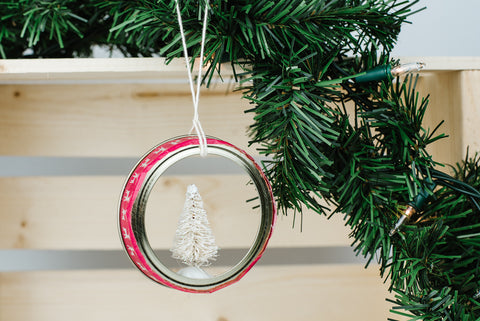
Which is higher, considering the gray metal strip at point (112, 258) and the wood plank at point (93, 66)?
the wood plank at point (93, 66)

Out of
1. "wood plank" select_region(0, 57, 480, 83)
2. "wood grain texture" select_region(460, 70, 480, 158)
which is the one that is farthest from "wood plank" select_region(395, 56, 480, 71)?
"wood plank" select_region(0, 57, 480, 83)

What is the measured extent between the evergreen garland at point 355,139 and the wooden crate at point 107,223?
212 millimetres

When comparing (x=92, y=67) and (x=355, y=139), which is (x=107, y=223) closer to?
(x=92, y=67)

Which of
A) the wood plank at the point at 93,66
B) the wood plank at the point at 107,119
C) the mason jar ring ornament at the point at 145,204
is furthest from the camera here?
the wood plank at the point at 107,119

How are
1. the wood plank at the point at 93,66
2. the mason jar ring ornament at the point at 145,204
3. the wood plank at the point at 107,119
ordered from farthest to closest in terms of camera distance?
1. the wood plank at the point at 107,119
2. the wood plank at the point at 93,66
3. the mason jar ring ornament at the point at 145,204

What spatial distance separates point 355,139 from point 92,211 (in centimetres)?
42

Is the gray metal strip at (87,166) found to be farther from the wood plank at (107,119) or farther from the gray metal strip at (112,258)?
the gray metal strip at (112,258)

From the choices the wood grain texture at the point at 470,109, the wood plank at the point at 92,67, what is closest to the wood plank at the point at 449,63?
the wood grain texture at the point at 470,109

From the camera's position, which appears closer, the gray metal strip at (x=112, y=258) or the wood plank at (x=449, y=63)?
the wood plank at (x=449, y=63)

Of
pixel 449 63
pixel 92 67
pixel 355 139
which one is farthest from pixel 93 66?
pixel 449 63

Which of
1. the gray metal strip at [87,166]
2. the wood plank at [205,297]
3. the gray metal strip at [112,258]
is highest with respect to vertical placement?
the gray metal strip at [87,166]

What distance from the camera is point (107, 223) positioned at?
2.02 ft

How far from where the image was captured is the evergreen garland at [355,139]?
359 millimetres

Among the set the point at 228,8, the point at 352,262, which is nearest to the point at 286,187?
the point at 228,8
